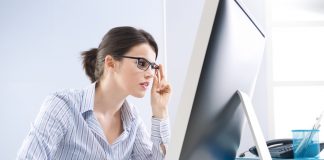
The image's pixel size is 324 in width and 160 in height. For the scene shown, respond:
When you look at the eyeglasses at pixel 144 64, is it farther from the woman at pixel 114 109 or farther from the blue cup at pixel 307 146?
the blue cup at pixel 307 146

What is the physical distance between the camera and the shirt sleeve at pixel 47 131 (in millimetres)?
1396

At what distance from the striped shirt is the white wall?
1.07 meters

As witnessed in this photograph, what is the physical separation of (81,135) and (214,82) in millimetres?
997

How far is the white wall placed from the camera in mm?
2646

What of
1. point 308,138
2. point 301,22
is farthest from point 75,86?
point 308,138

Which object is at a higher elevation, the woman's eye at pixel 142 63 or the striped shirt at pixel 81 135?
the woman's eye at pixel 142 63

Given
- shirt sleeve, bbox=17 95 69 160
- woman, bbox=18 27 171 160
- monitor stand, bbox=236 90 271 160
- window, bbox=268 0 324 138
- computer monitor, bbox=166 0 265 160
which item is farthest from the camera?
window, bbox=268 0 324 138

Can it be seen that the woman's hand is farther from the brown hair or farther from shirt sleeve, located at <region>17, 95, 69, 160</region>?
shirt sleeve, located at <region>17, 95, 69, 160</region>

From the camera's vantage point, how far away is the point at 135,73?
1.70 m

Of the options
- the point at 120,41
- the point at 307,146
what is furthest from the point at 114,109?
the point at 307,146

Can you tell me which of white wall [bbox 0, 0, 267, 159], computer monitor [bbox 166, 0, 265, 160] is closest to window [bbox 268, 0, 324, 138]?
white wall [bbox 0, 0, 267, 159]

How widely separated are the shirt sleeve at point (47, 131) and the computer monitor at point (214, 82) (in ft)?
2.37

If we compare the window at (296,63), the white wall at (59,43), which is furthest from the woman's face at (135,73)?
the window at (296,63)

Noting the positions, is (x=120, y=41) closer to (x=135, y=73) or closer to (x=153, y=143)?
(x=135, y=73)
